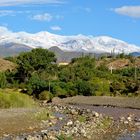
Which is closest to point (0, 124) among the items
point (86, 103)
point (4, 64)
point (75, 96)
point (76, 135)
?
point (76, 135)

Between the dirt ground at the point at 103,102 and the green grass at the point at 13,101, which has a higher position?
the green grass at the point at 13,101

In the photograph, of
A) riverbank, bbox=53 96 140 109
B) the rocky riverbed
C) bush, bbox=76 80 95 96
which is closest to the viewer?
the rocky riverbed

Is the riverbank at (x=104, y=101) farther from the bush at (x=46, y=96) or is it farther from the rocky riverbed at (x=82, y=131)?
the rocky riverbed at (x=82, y=131)

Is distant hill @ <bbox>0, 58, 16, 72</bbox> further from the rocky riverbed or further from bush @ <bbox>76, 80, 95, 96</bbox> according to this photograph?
the rocky riverbed

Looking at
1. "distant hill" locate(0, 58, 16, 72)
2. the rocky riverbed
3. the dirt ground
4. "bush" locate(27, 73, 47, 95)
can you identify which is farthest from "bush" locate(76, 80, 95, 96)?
"distant hill" locate(0, 58, 16, 72)

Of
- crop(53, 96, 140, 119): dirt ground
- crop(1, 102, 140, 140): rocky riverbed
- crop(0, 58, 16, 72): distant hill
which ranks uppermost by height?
crop(0, 58, 16, 72): distant hill

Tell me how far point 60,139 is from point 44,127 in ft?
36.8

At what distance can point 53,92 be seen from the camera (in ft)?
285

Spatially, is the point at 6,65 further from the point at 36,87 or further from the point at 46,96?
the point at 46,96

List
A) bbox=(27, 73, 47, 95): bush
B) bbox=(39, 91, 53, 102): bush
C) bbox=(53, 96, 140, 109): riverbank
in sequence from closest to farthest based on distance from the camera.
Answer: bbox=(53, 96, 140, 109): riverbank < bbox=(39, 91, 53, 102): bush < bbox=(27, 73, 47, 95): bush

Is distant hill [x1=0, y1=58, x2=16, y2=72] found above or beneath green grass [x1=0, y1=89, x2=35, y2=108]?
above

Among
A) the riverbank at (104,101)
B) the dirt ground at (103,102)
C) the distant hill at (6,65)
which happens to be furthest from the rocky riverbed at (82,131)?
the distant hill at (6,65)

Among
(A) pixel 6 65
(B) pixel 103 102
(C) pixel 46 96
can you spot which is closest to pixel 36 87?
(C) pixel 46 96

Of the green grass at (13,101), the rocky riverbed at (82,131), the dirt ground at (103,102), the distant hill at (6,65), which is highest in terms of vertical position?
the distant hill at (6,65)
